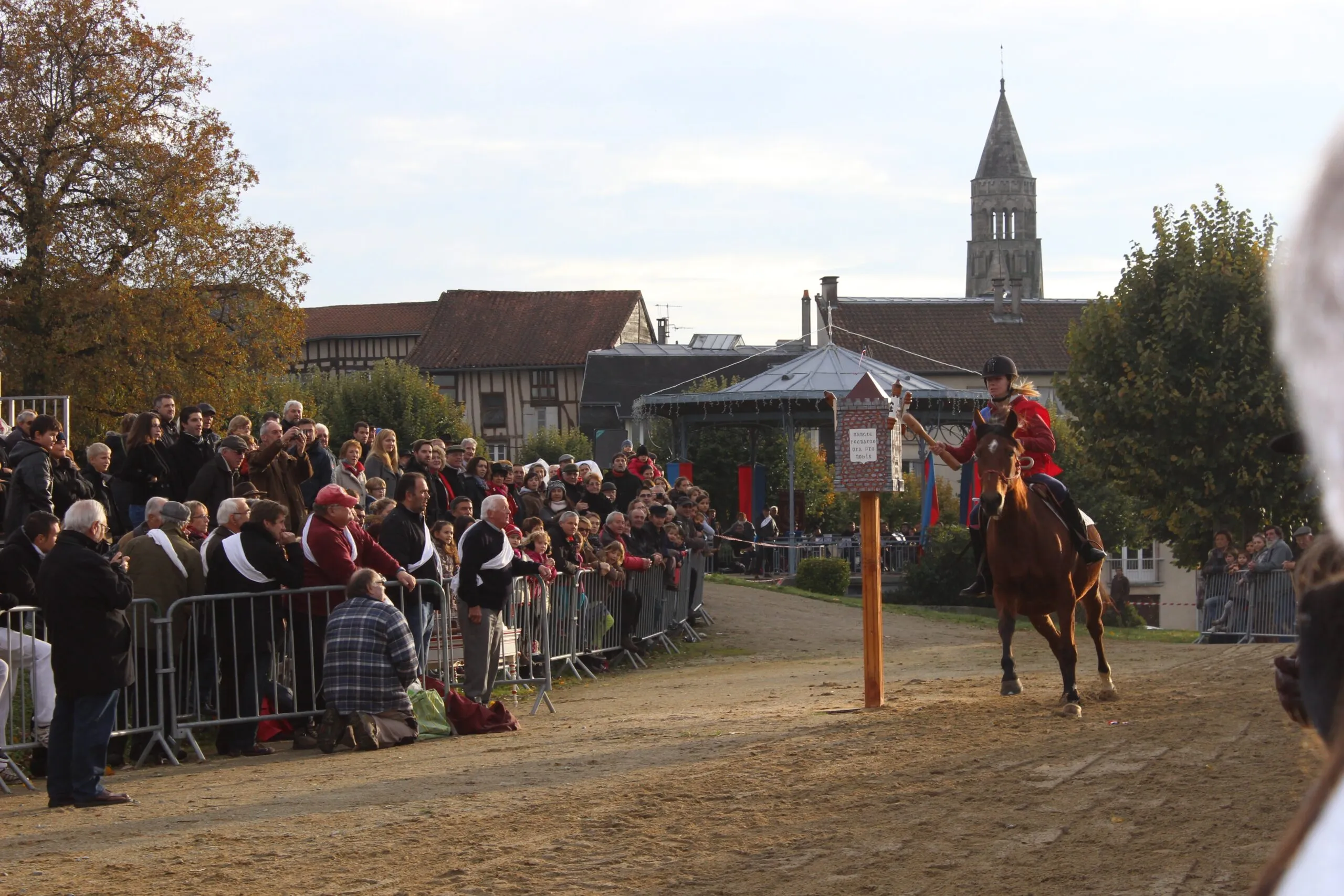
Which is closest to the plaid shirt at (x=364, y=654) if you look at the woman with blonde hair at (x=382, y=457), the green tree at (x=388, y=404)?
the woman with blonde hair at (x=382, y=457)

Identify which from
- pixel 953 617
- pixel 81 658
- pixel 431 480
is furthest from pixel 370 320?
pixel 81 658

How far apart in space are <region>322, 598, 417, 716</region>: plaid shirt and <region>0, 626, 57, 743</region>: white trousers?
1.97m

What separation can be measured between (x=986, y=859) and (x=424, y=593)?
7523mm

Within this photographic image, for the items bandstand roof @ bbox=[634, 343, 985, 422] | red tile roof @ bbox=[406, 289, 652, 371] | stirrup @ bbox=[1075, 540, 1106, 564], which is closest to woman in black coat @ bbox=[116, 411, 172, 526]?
stirrup @ bbox=[1075, 540, 1106, 564]

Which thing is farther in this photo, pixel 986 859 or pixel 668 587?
pixel 668 587

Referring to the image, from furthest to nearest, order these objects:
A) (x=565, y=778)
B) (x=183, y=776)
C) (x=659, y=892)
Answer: (x=183, y=776) < (x=565, y=778) < (x=659, y=892)

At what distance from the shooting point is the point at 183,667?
38.5 feet

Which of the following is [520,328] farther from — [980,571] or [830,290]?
[980,571]

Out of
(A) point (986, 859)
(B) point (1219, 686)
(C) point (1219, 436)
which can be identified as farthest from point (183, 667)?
(C) point (1219, 436)

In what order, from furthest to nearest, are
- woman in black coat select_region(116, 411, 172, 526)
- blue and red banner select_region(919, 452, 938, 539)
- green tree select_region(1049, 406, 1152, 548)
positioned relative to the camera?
green tree select_region(1049, 406, 1152, 548)
blue and red banner select_region(919, 452, 938, 539)
woman in black coat select_region(116, 411, 172, 526)

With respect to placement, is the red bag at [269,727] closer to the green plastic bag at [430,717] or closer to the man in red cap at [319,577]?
the man in red cap at [319,577]

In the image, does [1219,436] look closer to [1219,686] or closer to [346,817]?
[1219,686]

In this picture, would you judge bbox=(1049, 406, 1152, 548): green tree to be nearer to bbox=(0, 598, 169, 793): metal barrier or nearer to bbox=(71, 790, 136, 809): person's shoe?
bbox=(0, 598, 169, 793): metal barrier

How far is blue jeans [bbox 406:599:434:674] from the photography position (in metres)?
13.1
